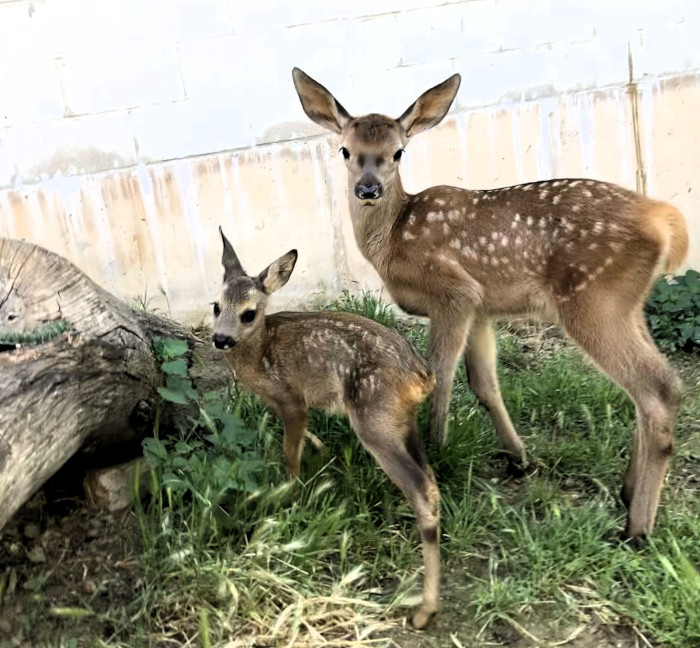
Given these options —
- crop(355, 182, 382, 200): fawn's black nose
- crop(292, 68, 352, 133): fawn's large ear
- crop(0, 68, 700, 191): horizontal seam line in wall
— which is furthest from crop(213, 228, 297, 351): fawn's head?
crop(0, 68, 700, 191): horizontal seam line in wall

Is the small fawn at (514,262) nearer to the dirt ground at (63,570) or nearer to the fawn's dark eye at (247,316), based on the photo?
the fawn's dark eye at (247,316)

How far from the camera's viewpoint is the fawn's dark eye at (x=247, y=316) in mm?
3496

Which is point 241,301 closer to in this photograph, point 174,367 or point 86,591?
point 174,367

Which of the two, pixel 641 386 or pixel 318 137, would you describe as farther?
pixel 318 137

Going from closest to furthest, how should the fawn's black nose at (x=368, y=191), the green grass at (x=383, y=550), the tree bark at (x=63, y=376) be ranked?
1. the tree bark at (x=63, y=376)
2. the green grass at (x=383, y=550)
3. the fawn's black nose at (x=368, y=191)

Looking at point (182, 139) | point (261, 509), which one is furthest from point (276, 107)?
point (261, 509)

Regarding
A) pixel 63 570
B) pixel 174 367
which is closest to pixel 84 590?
pixel 63 570

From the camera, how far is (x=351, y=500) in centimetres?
346

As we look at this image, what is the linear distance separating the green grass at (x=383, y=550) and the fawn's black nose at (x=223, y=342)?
0.39m

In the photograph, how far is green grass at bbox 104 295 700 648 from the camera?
293cm

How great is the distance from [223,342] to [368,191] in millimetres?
1003

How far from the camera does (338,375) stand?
333 centimetres

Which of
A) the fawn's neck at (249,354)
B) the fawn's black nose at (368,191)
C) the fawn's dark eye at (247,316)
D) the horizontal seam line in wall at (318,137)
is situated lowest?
the fawn's neck at (249,354)

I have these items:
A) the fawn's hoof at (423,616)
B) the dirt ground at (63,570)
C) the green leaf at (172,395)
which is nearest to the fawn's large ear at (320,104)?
the green leaf at (172,395)
